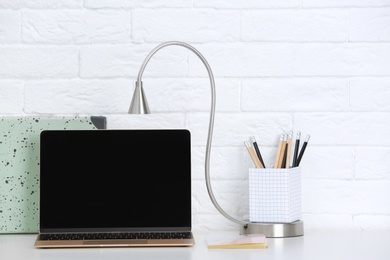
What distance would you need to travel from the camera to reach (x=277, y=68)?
5.99 ft

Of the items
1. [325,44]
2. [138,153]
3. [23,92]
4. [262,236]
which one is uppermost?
[325,44]

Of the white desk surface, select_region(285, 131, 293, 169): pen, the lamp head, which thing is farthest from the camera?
select_region(285, 131, 293, 169): pen

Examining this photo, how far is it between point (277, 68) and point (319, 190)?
1.14 ft

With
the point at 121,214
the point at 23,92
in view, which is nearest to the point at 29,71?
the point at 23,92

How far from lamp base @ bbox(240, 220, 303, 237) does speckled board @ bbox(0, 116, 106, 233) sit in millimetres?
470

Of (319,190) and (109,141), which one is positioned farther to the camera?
(319,190)

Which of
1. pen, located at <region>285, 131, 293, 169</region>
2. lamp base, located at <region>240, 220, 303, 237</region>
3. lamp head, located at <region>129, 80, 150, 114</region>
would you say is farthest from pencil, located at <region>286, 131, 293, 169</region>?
lamp head, located at <region>129, 80, 150, 114</region>

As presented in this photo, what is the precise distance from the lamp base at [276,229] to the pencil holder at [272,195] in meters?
0.02

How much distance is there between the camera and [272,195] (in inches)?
66.7

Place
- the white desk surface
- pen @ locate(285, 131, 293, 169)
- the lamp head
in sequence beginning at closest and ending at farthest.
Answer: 1. the white desk surface
2. the lamp head
3. pen @ locate(285, 131, 293, 169)

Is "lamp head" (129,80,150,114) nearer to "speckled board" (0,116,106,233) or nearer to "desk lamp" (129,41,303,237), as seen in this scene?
"desk lamp" (129,41,303,237)

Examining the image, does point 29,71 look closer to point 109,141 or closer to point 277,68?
point 109,141

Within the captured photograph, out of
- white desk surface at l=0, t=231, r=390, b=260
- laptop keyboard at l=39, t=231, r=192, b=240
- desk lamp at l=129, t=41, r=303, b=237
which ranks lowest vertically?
white desk surface at l=0, t=231, r=390, b=260

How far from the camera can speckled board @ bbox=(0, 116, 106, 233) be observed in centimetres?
177
